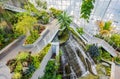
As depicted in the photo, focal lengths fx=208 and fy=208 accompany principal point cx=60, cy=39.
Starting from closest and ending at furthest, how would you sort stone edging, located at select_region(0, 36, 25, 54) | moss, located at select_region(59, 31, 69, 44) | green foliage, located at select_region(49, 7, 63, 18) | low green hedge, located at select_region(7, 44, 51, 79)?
low green hedge, located at select_region(7, 44, 51, 79)
stone edging, located at select_region(0, 36, 25, 54)
moss, located at select_region(59, 31, 69, 44)
green foliage, located at select_region(49, 7, 63, 18)

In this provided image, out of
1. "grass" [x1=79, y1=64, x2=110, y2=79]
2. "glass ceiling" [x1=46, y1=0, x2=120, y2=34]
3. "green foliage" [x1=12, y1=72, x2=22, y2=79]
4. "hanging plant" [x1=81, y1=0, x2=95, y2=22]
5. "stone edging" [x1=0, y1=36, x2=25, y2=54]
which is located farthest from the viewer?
"glass ceiling" [x1=46, y1=0, x2=120, y2=34]

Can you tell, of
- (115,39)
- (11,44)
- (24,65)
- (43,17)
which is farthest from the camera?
(115,39)

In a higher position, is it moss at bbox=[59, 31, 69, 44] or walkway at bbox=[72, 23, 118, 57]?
moss at bbox=[59, 31, 69, 44]

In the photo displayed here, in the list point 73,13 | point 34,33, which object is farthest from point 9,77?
point 73,13

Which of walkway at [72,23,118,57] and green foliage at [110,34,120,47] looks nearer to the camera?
walkway at [72,23,118,57]

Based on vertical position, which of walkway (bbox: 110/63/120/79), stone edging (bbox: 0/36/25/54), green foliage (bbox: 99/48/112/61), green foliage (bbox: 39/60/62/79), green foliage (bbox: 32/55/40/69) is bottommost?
walkway (bbox: 110/63/120/79)

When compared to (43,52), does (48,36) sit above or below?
above

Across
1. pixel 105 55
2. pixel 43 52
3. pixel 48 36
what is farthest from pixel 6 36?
pixel 105 55

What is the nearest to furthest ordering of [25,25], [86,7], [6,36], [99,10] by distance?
[25,25] → [6,36] → [86,7] → [99,10]

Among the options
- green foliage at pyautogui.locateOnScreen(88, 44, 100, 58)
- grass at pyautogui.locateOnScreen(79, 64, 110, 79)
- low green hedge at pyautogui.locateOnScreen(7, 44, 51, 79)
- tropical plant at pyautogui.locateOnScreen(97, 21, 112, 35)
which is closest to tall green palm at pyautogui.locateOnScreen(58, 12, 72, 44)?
green foliage at pyautogui.locateOnScreen(88, 44, 100, 58)

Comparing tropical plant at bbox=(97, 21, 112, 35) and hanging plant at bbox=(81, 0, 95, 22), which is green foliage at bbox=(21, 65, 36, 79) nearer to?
hanging plant at bbox=(81, 0, 95, 22)

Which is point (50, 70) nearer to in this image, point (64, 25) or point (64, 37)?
point (64, 37)

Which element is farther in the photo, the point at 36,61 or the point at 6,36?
the point at 6,36
